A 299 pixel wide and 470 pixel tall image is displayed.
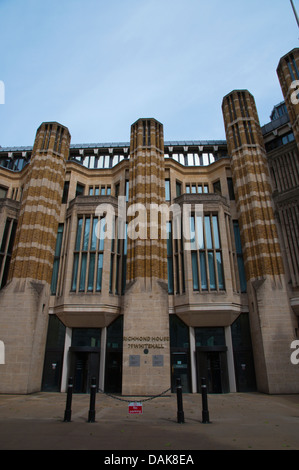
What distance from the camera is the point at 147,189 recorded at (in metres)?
22.1

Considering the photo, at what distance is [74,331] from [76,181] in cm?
1310

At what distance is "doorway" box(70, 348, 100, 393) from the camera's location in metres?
18.1

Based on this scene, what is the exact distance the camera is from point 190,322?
→ 18922 mm

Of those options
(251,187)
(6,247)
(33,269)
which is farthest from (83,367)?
(251,187)

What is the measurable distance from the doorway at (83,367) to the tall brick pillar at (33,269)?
7.58 ft

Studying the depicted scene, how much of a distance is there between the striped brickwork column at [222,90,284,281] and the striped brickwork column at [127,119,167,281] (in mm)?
6244

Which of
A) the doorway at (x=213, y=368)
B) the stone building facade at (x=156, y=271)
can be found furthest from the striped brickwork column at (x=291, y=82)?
the doorway at (x=213, y=368)

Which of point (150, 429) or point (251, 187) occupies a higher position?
point (251, 187)

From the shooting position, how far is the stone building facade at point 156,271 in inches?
698

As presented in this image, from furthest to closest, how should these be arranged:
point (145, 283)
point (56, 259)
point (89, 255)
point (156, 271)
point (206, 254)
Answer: point (56, 259), point (89, 255), point (206, 254), point (156, 271), point (145, 283)

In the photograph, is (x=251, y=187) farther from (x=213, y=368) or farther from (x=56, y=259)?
(x=56, y=259)

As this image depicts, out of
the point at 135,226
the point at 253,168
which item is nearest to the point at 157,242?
the point at 135,226

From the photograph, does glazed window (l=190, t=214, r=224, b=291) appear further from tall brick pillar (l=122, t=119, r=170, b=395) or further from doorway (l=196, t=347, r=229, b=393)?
doorway (l=196, t=347, r=229, b=393)

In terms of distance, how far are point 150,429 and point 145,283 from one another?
11.2m
